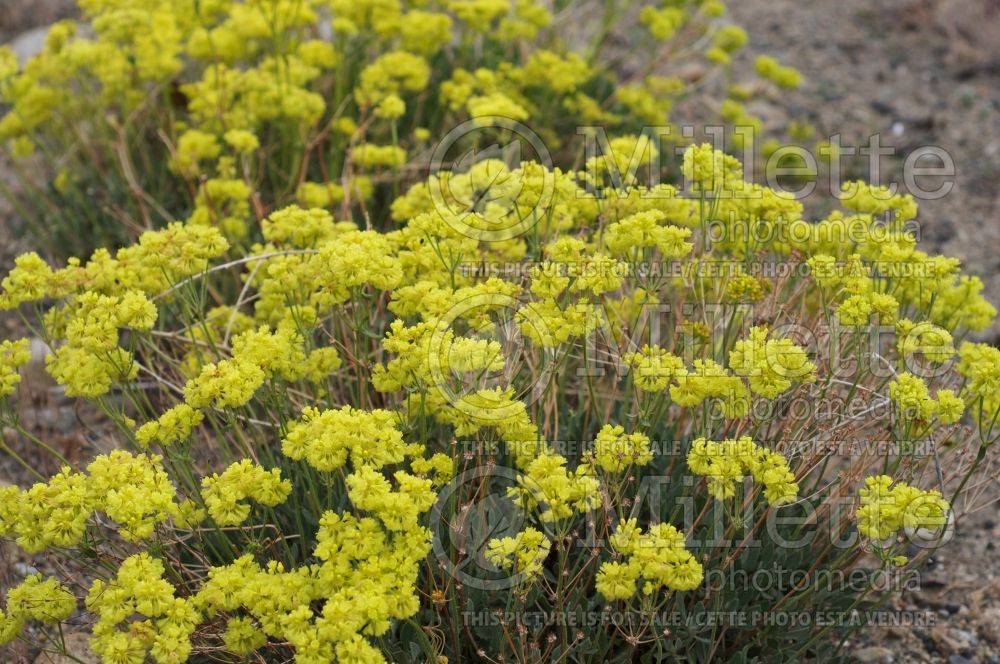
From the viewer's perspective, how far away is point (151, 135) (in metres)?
6.24

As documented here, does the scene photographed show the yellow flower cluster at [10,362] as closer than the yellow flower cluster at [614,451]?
No

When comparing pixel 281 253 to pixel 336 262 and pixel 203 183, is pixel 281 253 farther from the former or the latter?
pixel 203 183

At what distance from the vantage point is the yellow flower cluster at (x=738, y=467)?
2732 mm

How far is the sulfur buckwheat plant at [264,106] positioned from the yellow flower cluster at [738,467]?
234 cm

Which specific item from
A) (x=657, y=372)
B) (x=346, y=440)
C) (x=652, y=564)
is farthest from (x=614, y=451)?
(x=346, y=440)

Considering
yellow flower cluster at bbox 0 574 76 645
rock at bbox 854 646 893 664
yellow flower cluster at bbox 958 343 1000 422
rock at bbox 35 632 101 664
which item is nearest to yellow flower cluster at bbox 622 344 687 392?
yellow flower cluster at bbox 958 343 1000 422

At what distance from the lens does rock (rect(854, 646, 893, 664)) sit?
3848mm

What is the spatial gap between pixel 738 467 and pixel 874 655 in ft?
5.38

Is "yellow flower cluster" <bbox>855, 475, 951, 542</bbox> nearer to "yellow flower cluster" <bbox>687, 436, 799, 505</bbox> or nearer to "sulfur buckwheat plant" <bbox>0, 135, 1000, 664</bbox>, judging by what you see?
"sulfur buckwheat plant" <bbox>0, 135, 1000, 664</bbox>

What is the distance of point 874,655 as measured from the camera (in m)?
3.86

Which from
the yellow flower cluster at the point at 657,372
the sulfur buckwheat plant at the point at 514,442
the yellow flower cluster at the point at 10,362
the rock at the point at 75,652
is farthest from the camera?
the rock at the point at 75,652

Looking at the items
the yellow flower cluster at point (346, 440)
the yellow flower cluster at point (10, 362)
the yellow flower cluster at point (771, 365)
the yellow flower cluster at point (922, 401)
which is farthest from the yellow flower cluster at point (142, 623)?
the yellow flower cluster at point (922, 401)

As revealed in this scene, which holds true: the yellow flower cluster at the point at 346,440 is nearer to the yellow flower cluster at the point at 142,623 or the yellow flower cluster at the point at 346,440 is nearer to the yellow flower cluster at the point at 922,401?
the yellow flower cluster at the point at 142,623

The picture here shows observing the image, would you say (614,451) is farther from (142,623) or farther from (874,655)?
(874,655)
